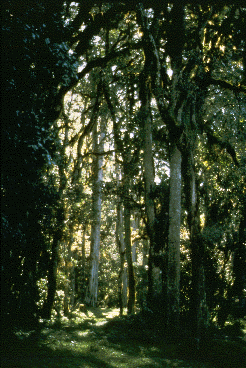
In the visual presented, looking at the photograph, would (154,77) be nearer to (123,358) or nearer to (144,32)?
(144,32)

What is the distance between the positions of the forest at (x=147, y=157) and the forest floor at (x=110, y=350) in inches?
6.8

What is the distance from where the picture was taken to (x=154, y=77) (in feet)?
42.6

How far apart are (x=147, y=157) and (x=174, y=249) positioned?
521 centimetres

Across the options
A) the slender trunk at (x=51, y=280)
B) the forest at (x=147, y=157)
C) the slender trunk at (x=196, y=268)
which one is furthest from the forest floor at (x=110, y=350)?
the slender trunk at (x=51, y=280)

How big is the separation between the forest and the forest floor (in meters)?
0.17

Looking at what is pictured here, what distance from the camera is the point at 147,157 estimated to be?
15.2 metres

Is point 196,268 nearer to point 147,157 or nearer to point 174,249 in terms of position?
point 174,249

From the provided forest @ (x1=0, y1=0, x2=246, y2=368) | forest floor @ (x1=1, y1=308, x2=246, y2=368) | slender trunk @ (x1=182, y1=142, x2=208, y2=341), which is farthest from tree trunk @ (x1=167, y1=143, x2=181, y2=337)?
Result: forest floor @ (x1=1, y1=308, x2=246, y2=368)

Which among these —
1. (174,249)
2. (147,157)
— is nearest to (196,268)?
(174,249)

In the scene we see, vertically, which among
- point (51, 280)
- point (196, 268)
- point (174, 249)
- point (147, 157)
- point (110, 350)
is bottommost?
point (110, 350)

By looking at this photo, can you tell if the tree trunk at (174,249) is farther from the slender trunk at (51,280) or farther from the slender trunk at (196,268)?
the slender trunk at (51,280)

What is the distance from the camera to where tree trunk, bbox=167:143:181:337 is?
10.6 m

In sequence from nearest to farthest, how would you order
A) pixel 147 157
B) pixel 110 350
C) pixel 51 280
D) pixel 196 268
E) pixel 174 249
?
pixel 110 350
pixel 196 268
pixel 174 249
pixel 51 280
pixel 147 157

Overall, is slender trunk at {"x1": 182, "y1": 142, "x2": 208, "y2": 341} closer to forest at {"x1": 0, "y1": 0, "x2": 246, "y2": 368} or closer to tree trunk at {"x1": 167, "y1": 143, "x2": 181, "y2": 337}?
forest at {"x1": 0, "y1": 0, "x2": 246, "y2": 368}
